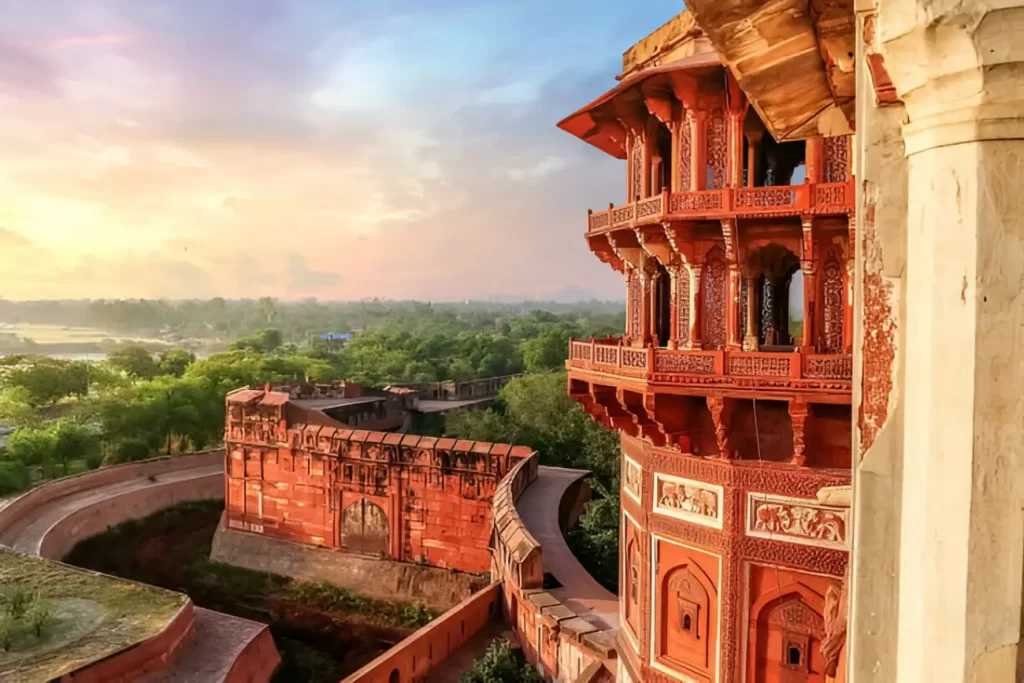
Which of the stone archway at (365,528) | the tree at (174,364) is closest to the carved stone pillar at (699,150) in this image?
the stone archway at (365,528)

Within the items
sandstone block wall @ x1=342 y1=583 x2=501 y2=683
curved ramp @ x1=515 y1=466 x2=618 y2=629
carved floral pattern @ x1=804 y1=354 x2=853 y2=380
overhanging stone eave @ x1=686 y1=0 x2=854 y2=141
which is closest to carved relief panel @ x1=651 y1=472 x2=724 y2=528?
carved floral pattern @ x1=804 y1=354 x2=853 y2=380

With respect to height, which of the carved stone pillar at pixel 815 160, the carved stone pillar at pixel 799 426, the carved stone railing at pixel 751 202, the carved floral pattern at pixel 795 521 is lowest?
the carved floral pattern at pixel 795 521

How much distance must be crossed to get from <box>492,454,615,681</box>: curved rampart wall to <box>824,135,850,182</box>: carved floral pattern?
8313 mm

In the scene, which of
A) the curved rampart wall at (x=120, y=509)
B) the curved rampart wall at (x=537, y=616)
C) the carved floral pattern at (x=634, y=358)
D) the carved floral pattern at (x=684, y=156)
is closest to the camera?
the carved floral pattern at (x=634, y=358)

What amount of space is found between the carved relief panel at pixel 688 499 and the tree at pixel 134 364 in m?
56.3

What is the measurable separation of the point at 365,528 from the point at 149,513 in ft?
40.5

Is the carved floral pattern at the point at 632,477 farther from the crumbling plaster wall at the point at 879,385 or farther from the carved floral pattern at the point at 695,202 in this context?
the crumbling plaster wall at the point at 879,385

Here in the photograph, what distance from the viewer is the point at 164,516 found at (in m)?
30.3

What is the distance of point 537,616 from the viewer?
1427 cm

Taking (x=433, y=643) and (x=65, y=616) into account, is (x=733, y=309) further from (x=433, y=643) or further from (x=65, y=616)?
(x=65, y=616)

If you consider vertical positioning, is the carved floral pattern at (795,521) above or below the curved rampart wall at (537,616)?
above

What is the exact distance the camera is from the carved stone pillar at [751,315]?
8539 millimetres

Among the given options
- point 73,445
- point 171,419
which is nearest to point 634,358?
point 73,445

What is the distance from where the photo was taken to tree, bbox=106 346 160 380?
57.3 m
